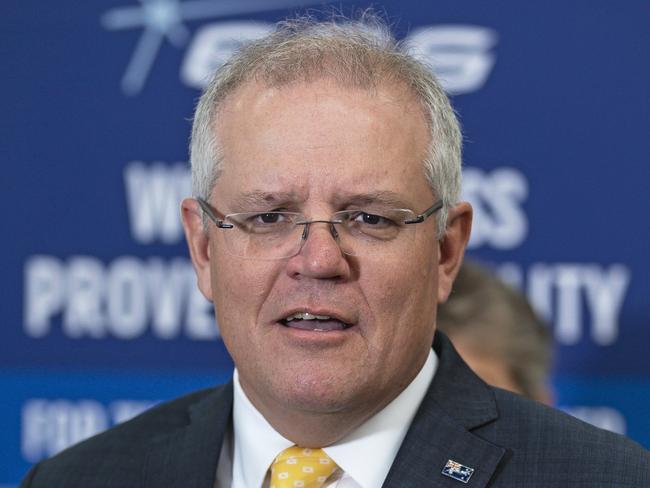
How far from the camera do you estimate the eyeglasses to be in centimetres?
204

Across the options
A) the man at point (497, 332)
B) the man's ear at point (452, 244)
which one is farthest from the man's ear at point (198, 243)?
the man at point (497, 332)

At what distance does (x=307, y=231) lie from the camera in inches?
80.0

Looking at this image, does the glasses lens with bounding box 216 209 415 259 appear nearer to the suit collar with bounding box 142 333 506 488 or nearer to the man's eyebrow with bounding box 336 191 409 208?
the man's eyebrow with bounding box 336 191 409 208

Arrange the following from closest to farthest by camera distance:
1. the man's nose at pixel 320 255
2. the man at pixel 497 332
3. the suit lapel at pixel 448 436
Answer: the man's nose at pixel 320 255 < the suit lapel at pixel 448 436 < the man at pixel 497 332

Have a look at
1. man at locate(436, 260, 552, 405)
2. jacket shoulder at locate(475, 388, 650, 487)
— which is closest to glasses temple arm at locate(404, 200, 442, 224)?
jacket shoulder at locate(475, 388, 650, 487)

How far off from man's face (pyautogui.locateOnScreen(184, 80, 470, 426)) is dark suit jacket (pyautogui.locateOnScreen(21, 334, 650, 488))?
0.12 m

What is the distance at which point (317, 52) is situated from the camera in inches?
85.7

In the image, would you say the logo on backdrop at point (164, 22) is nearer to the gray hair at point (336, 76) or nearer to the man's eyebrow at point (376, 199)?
the gray hair at point (336, 76)

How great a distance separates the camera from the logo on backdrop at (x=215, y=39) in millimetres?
3512

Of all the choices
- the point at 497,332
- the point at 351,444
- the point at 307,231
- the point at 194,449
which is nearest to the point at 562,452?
the point at 351,444

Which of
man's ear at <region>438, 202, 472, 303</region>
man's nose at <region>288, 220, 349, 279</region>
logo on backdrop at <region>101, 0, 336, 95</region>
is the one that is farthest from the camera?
logo on backdrop at <region>101, 0, 336, 95</region>

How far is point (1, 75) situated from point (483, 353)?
5.96ft

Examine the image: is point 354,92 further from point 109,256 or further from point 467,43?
point 109,256

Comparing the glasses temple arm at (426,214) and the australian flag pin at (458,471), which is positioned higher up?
the glasses temple arm at (426,214)
